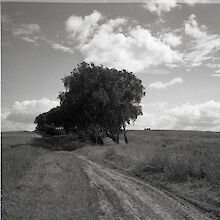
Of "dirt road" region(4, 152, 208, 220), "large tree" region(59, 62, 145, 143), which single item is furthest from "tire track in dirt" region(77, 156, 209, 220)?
"large tree" region(59, 62, 145, 143)

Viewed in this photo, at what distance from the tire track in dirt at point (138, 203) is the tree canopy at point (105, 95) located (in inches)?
1258

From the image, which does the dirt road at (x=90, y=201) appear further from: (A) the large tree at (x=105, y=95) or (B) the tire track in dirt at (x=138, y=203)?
(A) the large tree at (x=105, y=95)

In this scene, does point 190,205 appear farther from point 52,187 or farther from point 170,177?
point 52,187

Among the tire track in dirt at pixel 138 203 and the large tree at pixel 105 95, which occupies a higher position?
the large tree at pixel 105 95

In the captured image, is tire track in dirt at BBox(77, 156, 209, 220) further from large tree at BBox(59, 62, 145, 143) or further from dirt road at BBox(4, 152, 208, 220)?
large tree at BBox(59, 62, 145, 143)

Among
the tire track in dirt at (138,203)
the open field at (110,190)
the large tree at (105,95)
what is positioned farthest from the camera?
the large tree at (105,95)

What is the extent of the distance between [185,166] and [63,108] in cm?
3952

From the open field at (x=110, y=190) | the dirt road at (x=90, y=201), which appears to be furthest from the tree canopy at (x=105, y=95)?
the dirt road at (x=90, y=201)

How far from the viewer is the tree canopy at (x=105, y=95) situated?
50875 mm

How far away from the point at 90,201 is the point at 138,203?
2.15 m

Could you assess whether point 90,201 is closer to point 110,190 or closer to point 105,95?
point 110,190

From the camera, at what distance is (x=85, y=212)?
1234 centimetres

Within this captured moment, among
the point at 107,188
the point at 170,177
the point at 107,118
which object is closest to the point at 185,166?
the point at 170,177

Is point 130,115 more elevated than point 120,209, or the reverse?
point 130,115
